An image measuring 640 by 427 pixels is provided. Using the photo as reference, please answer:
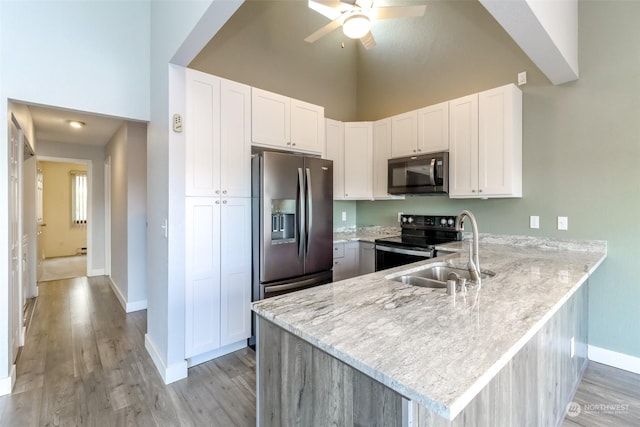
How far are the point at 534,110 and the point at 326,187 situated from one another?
206cm

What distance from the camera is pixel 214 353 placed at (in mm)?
2674

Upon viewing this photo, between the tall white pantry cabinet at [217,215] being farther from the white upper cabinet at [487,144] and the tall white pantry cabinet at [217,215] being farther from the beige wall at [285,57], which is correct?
the white upper cabinet at [487,144]

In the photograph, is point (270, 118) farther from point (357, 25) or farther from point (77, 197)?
point (77, 197)

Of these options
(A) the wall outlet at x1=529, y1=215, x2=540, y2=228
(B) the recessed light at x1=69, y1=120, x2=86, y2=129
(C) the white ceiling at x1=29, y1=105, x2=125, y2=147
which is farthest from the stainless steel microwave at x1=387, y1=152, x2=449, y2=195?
(B) the recessed light at x1=69, y1=120, x2=86, y2=129

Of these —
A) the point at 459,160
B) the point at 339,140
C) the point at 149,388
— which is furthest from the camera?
the point at 339,140

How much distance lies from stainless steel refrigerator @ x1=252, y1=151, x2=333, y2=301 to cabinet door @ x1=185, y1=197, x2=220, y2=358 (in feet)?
1.18

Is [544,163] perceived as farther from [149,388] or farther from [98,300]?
[98,300]

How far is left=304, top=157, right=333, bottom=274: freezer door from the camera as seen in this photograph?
2932 millimetres

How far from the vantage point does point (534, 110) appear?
281 cm

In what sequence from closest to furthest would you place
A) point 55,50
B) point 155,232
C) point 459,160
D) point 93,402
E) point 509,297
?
point 509,297 → point 93,402 → point 55,50 → point 155,232 → point 459,160

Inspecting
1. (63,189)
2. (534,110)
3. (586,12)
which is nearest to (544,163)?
(534,110)

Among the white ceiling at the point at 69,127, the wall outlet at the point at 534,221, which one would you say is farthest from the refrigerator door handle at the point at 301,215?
the wall outlet at the point at 534,221

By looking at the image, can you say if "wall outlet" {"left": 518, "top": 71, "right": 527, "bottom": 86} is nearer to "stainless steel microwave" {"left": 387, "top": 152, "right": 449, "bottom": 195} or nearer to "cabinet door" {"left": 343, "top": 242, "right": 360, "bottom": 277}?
"stainless steel microwave" {"left": 387, "top": 152, "right": 449, "bottom": 195}

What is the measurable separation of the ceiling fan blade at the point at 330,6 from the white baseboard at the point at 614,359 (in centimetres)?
347
